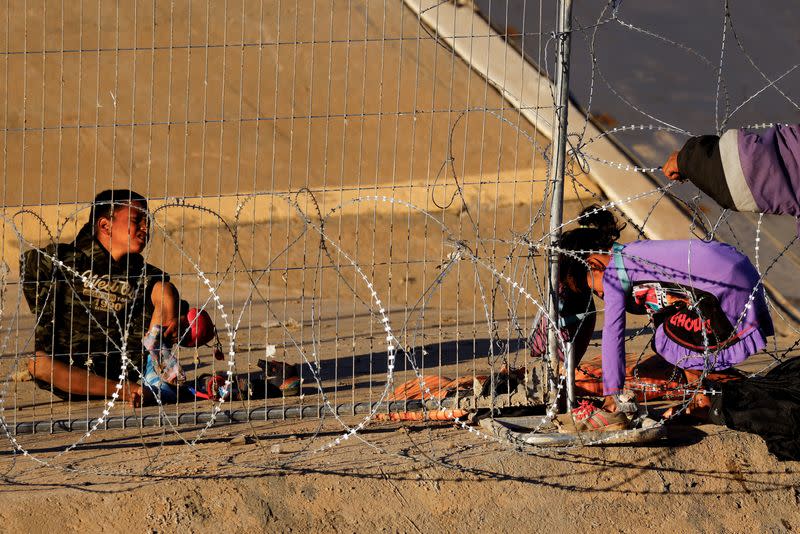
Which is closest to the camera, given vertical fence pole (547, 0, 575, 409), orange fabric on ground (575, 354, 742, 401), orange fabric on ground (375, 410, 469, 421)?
vertical fence pole (547, 0, 575, 409)

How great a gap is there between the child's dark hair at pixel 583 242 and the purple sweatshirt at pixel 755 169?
2.78 feet

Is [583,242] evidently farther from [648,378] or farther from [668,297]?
[648,378]

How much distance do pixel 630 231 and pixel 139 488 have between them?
5.82 m

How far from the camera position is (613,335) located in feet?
17.3

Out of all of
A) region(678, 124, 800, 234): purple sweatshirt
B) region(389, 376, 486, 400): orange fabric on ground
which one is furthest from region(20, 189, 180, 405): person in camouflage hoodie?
region(678, 124, 800, 234): purple sweatshirt

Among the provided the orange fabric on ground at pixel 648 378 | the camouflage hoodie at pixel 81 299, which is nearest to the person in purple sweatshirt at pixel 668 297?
the orange fabric on ground at pixel 648 378

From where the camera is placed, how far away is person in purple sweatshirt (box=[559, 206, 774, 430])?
17.4 feet

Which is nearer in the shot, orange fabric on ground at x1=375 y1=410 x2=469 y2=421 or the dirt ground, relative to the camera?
the dirt ground

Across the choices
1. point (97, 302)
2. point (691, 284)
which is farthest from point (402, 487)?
point (97, 302)

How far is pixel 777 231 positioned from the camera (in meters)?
9.68

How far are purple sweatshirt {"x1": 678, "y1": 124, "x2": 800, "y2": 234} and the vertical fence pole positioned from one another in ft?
2.18

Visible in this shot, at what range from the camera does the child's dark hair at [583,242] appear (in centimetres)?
562

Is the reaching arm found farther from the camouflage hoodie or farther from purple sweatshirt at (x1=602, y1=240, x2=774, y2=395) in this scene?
the camouflage hoodie

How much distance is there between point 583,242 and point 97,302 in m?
2.59
